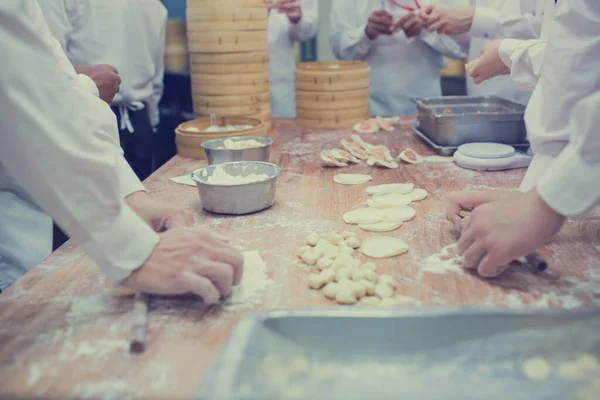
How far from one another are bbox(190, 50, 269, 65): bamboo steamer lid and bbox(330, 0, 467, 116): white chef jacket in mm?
1114

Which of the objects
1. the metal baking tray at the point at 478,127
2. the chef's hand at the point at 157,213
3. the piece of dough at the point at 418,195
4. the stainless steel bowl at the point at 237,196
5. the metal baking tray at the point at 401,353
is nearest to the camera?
the metal baking tray at the point at 401,353

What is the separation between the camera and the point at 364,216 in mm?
1573

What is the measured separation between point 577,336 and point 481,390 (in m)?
0.18

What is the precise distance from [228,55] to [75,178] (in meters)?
1.69

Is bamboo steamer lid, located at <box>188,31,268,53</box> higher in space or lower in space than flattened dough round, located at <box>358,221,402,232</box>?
higher

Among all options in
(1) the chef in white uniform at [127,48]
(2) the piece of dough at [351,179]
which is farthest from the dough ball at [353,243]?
(1) the chef in white uniform at [127,48]

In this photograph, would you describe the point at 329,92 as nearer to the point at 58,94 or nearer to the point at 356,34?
the point at 356,34

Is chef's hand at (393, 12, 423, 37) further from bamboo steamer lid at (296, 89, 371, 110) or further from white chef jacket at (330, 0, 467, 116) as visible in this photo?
bamboo steamer lid at (296, 89, 371, 110)

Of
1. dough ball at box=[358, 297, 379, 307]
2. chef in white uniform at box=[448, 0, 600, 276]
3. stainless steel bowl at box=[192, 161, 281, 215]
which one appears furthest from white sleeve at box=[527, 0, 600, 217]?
stainless steel bowl at box=[192, 161, 281, 215]

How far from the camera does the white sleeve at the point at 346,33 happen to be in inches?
143

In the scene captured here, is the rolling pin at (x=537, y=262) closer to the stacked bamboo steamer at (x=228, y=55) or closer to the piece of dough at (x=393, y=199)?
the piece of dough at (x=393, y=199)

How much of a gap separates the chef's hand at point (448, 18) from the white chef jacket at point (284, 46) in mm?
940

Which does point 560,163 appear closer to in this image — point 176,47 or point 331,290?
point 331,290

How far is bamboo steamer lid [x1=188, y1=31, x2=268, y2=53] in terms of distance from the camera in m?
2.60
